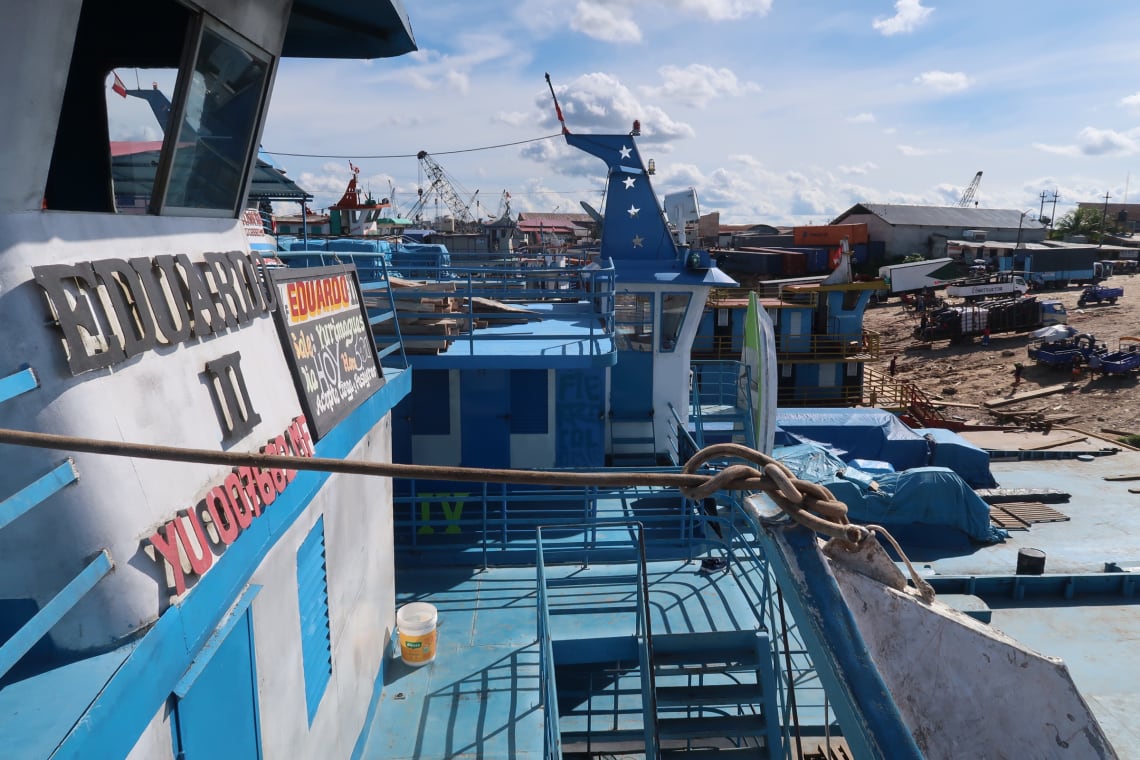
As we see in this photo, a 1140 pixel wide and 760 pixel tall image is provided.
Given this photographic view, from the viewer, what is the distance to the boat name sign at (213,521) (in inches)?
113

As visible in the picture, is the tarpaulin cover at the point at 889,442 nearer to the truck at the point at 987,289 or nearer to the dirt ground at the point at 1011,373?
the dirt ground at the point at 1011,373

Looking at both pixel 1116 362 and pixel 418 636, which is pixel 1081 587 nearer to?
pixel 418 636

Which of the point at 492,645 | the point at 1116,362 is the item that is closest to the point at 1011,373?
the point at 1116,362

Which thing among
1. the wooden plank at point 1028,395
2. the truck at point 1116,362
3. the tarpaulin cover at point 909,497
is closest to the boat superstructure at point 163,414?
the tarpaulin cover at point 909,497

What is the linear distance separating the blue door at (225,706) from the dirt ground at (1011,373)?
96.6 feet

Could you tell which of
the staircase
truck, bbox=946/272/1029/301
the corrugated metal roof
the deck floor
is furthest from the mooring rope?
the corrugated metal roof

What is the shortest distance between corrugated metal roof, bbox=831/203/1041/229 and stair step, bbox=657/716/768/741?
67.4 metres

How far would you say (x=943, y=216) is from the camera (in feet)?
234

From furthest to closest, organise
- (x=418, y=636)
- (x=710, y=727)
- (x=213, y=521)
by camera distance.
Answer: (x=710, y=727), (x=418, y=636), (x=213, y=521)

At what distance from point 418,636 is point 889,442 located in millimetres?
12179

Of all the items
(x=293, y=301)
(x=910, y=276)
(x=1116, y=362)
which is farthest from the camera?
(x=910, y=276)

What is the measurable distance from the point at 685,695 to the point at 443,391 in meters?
5.27

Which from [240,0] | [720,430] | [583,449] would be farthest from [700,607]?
[240,0]

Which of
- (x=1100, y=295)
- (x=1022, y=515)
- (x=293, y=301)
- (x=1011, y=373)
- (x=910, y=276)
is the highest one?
(x=293, y=301)
